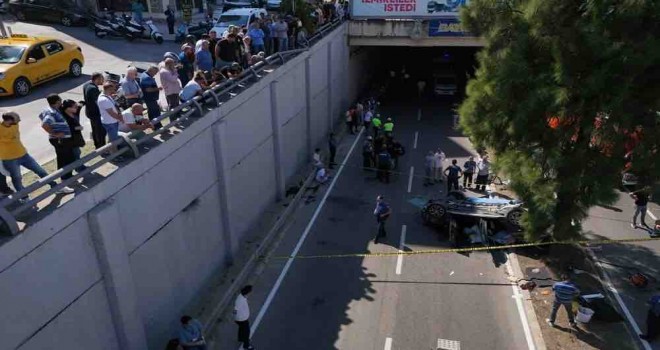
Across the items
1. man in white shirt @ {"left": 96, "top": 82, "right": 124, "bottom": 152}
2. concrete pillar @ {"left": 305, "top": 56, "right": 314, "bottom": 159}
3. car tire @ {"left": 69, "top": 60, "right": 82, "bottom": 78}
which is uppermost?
man in white shirt @ {"left": 96, "top": 82, "right": 124, "bottom": 152}

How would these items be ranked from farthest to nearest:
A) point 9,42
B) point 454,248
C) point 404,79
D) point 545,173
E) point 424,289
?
1. point 404,79
2. point 9,42
3. point 454,248
4. point 424,289
5. point 545,173

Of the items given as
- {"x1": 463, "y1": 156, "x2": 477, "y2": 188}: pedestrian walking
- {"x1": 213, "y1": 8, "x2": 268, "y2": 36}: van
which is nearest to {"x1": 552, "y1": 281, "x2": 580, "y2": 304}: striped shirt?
{"x1": 463, "y1": 156, "x2": 477, "y2": 188}: pedestrian walking

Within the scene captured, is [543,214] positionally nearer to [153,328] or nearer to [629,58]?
[629,58]

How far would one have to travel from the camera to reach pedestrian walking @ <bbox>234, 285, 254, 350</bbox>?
421 inches

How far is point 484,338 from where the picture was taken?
11750mm

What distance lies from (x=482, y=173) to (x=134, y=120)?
12878 mm

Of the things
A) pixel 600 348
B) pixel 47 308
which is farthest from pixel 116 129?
pixel 600 348

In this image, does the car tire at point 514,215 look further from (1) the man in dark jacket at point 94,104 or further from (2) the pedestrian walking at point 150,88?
(1) the man in dark jacket at point 94,104

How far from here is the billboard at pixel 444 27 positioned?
26906 millimetres

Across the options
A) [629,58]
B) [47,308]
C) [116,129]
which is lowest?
[47,308]

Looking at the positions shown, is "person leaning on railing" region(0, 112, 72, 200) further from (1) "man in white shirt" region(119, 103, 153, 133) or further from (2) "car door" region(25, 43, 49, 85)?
(2) "car door" region(25, 43, 49, 85)

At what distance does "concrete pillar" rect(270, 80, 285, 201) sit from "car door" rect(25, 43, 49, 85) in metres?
8.43

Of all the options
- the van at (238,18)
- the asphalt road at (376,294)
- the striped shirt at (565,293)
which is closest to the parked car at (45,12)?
the van at (238,18)

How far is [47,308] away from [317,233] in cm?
938
